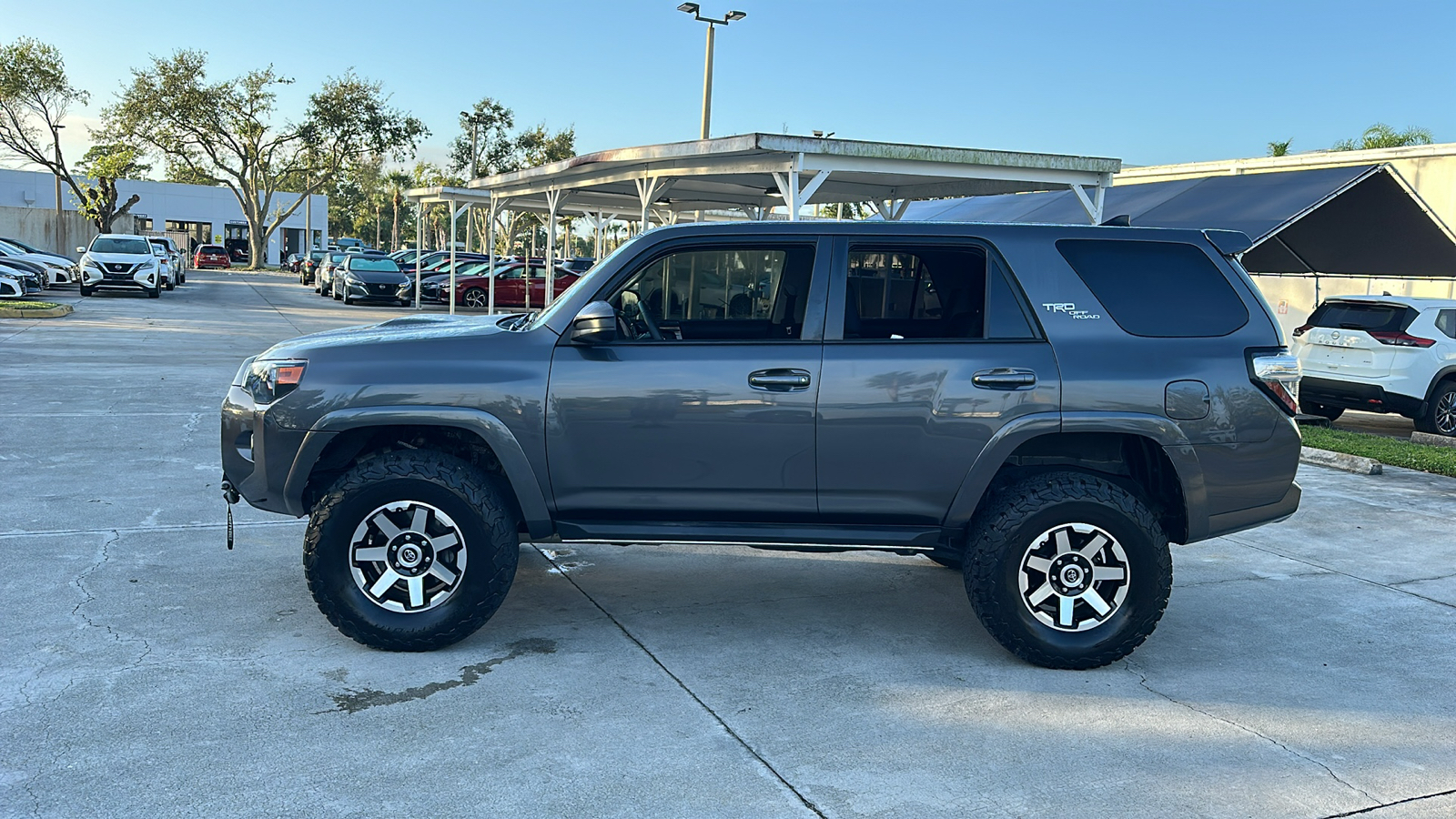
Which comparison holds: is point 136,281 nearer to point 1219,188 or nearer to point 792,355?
point 1219,188

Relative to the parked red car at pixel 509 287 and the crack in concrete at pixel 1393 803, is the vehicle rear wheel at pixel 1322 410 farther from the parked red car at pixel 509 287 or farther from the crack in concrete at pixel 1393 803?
the parked red car at pixel 509 287

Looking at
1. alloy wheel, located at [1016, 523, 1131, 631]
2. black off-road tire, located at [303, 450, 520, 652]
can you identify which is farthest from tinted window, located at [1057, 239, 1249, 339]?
black off-road tire, located at [303, 450, 520, 652]

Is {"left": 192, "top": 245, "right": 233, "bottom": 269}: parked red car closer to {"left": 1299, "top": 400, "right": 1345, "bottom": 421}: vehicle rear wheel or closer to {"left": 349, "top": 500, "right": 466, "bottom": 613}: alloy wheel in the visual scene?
{"left": 1299, "top": 400, "right": 1345, "bottom": 421}: vehicle rear wheel

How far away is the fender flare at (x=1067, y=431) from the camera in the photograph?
477 centimetres

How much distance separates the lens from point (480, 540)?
4.76 meters

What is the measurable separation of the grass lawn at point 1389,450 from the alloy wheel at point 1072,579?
7.12 meters

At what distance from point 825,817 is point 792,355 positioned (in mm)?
1997

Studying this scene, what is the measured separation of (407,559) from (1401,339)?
1203cm

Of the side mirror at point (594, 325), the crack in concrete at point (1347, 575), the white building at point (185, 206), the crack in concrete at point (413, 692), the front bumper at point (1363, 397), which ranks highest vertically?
the white building at point (185, 206)

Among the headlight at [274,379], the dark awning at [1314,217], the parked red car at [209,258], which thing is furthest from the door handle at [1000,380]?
the parked red car at [209,258]

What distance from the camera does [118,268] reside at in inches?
1235

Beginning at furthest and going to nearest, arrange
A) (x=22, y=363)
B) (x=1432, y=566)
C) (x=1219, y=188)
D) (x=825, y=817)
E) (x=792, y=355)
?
(x=1219, y=188)
(x=22, y=363)
(x=1432, y=566)
(x=792, y=355)
(x=825, y=817)

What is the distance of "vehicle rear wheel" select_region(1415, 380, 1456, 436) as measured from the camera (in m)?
12.8

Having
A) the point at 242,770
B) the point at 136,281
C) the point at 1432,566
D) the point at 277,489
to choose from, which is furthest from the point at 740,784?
the point at 136,281
